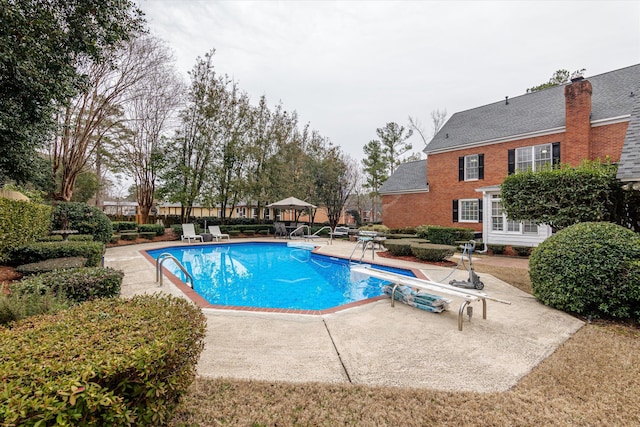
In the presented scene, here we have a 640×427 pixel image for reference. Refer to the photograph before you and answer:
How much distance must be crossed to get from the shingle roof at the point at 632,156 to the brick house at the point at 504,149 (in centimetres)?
582

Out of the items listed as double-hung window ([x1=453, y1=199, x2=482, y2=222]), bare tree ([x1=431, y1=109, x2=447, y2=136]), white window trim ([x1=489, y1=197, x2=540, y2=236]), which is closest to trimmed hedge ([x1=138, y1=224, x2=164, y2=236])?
double-hung window ([x1=453, y1=199, x2=482, y2=222])

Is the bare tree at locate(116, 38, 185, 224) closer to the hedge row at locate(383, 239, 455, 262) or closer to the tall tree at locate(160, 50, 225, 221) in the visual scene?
the tall tree at locate(160, 50, 225, 221)

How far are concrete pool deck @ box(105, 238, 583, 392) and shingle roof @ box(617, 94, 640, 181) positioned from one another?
2852 millimetres

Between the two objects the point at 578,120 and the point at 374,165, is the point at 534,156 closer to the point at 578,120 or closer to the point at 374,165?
the point at 578,120

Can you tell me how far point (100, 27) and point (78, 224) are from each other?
8.70 metres

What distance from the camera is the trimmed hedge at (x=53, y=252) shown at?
21.7 feet

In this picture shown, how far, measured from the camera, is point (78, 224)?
11.3 m

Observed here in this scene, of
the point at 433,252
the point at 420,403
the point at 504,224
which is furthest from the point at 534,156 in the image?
the point at 420,403

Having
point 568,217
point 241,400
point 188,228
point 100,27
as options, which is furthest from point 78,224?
point 568,217

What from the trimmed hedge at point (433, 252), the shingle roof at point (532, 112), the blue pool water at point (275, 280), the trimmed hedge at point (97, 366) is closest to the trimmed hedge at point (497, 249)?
the trimmed hedge at point (433, 252)

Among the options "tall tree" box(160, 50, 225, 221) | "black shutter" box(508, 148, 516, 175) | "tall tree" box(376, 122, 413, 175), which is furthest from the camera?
"tall tree" box(376, 122, 413, 175)

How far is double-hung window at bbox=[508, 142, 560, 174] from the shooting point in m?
13.5

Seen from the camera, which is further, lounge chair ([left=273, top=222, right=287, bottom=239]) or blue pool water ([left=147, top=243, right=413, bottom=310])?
lounge chair ([left=273, top=222, right=287, bottom=239])

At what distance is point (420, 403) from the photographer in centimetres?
241
